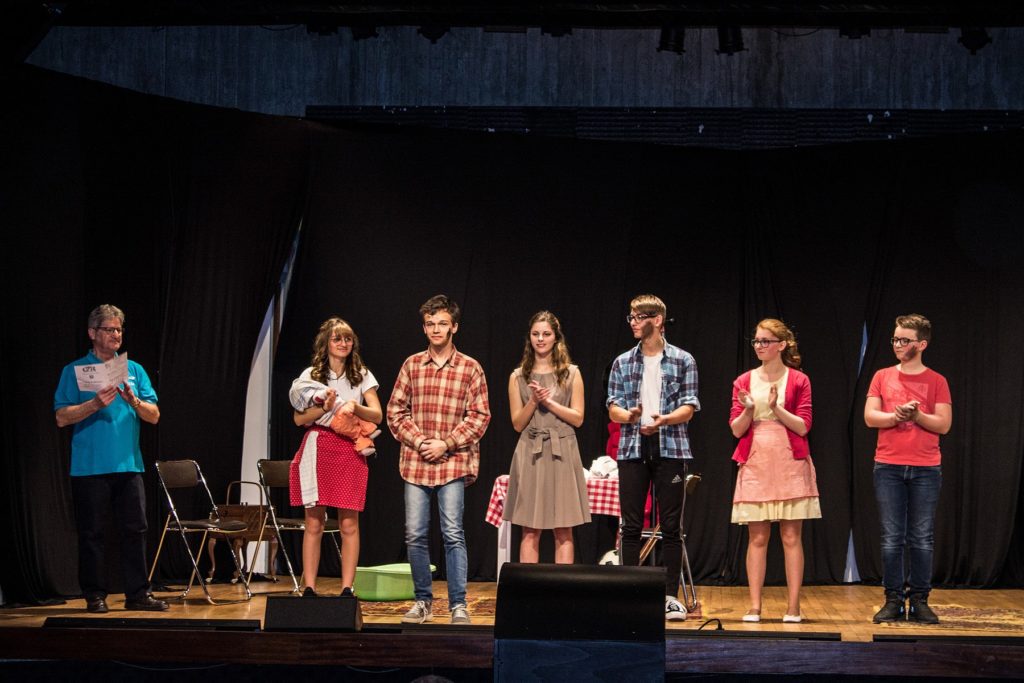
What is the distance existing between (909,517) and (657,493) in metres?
1.28

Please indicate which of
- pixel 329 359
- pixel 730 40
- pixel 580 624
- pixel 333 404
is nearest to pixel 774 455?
pixel 333 404

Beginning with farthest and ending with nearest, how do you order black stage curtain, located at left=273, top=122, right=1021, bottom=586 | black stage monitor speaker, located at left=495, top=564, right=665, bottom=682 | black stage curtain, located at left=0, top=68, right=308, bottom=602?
black stage curtain, located at left=273, top=122, right=1021, bottom=586 < black stage curtain, located at left=0, top=68, right=308, bottom=602 < black stage monitor speaker, located at left=495, top=564, right=665, bottom=682

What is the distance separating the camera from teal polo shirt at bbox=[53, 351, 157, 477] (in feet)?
19.2

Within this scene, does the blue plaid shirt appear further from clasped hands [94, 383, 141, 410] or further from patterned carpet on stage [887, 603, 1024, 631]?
clasped hands [94, 383, 141, 410]

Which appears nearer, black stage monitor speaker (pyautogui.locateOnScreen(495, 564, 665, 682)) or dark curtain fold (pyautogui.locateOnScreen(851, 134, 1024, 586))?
black stage monitor speaker (pyautogui.locateOnScreen(495, 564, 665, 682))

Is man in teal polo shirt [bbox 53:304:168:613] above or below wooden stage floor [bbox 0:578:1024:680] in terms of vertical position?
above

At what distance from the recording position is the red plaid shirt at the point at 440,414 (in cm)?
527

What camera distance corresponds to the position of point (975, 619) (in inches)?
245

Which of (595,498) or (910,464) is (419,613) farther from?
(910,464)

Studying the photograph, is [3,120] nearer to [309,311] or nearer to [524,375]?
[309,311]

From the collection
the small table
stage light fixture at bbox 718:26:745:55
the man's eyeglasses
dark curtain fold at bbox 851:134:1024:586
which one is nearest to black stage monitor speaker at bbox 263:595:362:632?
the small table

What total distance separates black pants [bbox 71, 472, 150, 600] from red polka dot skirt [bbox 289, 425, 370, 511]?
0.83 meters

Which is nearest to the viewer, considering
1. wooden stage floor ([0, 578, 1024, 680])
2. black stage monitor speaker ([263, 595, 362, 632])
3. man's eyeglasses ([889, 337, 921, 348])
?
wooden stage floor ([0, 578, 1024, 680])

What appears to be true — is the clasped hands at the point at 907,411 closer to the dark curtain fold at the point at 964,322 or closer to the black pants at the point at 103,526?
the dark curtain fold at the point at 964,322
